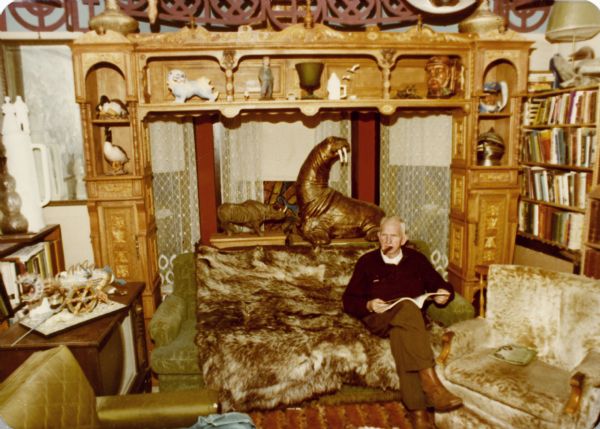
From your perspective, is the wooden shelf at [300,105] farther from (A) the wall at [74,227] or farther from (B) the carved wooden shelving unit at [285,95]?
(A) the wall at [74,227]

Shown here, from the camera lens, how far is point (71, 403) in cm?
178

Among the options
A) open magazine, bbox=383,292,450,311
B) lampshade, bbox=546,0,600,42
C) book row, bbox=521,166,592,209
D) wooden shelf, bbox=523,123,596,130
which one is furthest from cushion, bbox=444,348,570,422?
lampshade, bbox=546,0,600,42

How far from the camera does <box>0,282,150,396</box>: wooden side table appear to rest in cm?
239

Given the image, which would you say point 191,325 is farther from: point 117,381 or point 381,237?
point 381,237

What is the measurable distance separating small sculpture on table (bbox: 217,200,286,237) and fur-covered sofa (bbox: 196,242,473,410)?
265mm

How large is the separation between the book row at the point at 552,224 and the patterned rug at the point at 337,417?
183 centimetres

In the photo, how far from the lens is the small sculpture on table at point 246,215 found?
384cm

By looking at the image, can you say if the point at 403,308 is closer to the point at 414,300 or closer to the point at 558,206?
the point at 414,300

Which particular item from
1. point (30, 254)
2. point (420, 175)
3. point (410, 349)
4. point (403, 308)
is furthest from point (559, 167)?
point (30, 254)

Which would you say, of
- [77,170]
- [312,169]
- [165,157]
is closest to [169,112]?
[165,157]

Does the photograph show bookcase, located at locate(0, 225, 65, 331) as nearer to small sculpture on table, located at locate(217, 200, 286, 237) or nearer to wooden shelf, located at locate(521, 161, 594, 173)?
small sculpture on table, located at locate(217, 200, 286, 237)

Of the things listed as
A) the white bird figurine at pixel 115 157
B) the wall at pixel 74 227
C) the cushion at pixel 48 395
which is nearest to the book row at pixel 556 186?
the wall at pixel 74 227

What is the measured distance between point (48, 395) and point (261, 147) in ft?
9.16

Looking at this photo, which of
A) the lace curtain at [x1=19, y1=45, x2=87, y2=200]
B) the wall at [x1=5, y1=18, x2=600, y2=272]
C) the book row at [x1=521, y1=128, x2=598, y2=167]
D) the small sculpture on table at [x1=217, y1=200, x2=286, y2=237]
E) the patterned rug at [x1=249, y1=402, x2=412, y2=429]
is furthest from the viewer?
the wall at [x1=5, y1=18, x2=600, y2=272]
